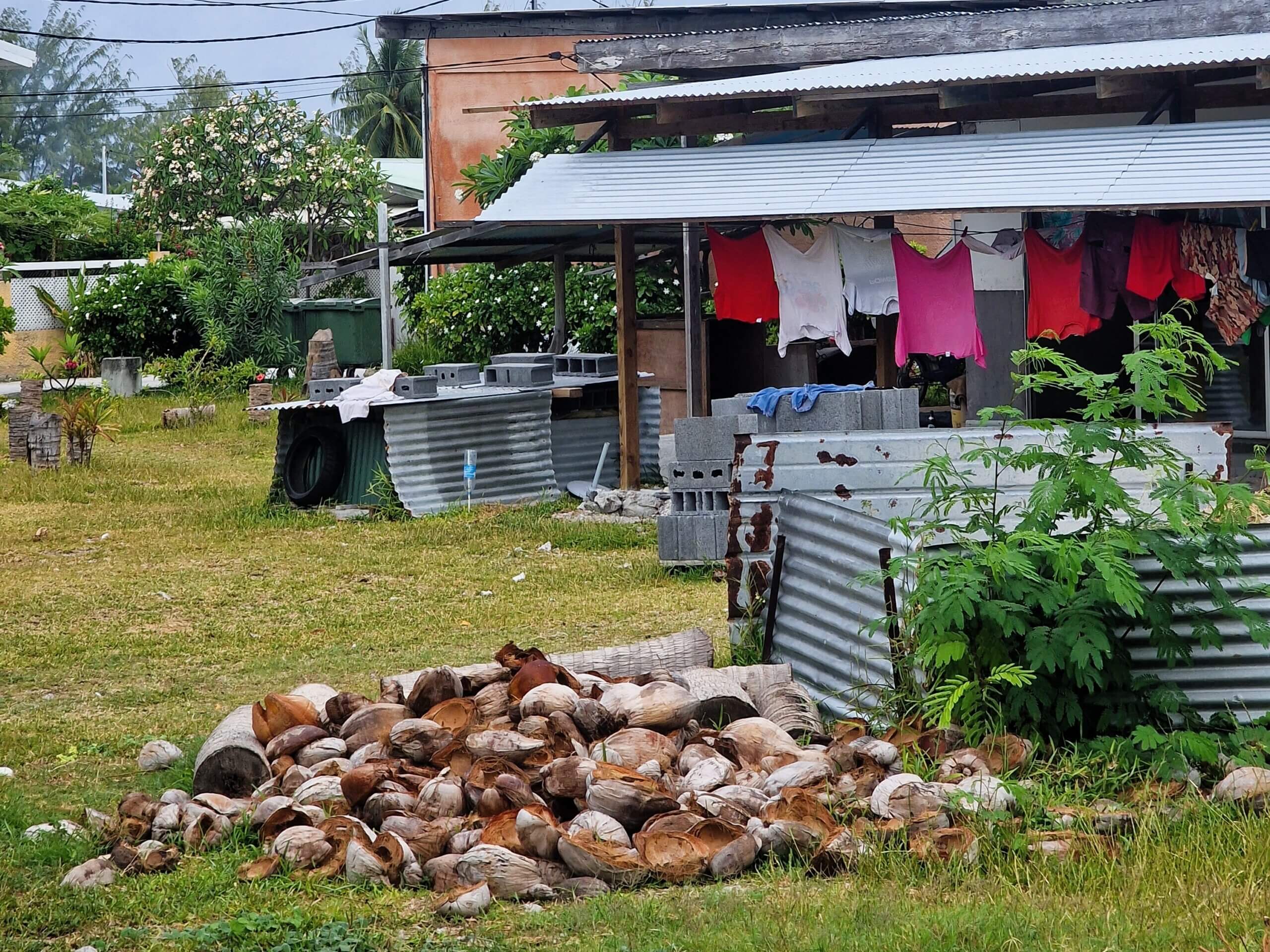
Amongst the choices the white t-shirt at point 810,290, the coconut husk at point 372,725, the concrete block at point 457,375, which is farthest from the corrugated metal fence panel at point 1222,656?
the concrete block at point 457,375

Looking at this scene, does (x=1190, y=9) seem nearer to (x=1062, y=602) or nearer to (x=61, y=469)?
(x=1062, y=602)

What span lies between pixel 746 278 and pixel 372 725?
7.24 metres

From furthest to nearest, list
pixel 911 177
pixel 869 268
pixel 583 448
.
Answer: pixel 583 448, pixel 869 268, pixel 911 177

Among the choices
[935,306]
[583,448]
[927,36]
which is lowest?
[583,448]

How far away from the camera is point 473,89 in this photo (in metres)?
30.8

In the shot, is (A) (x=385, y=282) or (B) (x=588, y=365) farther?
(A) (x=385, y=282)

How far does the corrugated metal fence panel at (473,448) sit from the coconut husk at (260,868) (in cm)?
819

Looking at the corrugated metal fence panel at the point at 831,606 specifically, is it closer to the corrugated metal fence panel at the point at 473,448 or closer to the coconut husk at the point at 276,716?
the coconut husk at the point at 276,716

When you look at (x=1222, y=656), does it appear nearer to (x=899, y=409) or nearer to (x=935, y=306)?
(x=899, y=409)

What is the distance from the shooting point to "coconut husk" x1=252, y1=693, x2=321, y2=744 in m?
6.07

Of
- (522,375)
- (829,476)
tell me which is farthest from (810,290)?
(829,476)

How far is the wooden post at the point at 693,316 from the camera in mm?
13070

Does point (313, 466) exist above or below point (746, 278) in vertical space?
below

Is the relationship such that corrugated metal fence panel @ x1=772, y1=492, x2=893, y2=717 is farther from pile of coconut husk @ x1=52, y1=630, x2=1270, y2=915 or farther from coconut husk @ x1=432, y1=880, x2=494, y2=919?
coconut husk @ x1=432, y1=880, x2=494, y2=919
